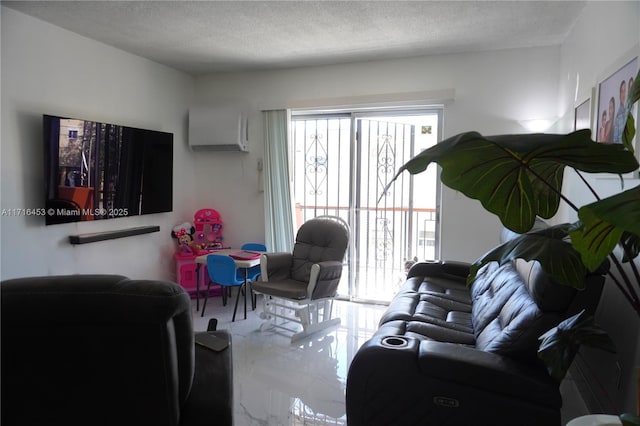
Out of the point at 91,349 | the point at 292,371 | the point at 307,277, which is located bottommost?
the point at 292,371

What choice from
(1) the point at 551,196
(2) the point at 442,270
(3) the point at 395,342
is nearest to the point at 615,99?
(1) the point at 551,196

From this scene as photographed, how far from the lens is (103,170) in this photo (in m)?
3.55

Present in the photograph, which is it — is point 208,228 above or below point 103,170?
below

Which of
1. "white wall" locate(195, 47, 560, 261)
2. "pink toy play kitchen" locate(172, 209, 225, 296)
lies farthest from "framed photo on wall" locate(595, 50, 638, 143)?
"pink toy play kitchen" locate(172, 209, 225, 296)

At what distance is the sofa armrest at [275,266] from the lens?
368cm

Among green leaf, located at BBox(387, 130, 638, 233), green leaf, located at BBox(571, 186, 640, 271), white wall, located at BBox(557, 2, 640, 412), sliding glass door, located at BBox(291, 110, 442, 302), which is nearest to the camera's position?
green leaf, located at BBox(571, 186, 640, 271)

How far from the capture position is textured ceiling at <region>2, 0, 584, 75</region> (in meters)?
2.84

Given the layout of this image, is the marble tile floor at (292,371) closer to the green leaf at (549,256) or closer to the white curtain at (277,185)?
the white curtain at (277,185)

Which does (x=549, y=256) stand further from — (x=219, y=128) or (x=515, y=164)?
(x=219, y=128)

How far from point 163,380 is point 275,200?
11.2 feet

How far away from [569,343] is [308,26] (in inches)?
114

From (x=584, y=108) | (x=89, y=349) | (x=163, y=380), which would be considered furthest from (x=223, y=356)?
(x=584, y=108)

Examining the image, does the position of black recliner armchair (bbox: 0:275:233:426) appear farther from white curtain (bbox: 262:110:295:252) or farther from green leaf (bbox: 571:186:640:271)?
white curtain (bbox: 262:110:295:252)

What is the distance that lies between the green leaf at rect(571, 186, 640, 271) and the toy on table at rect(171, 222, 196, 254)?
4053 millimetres
